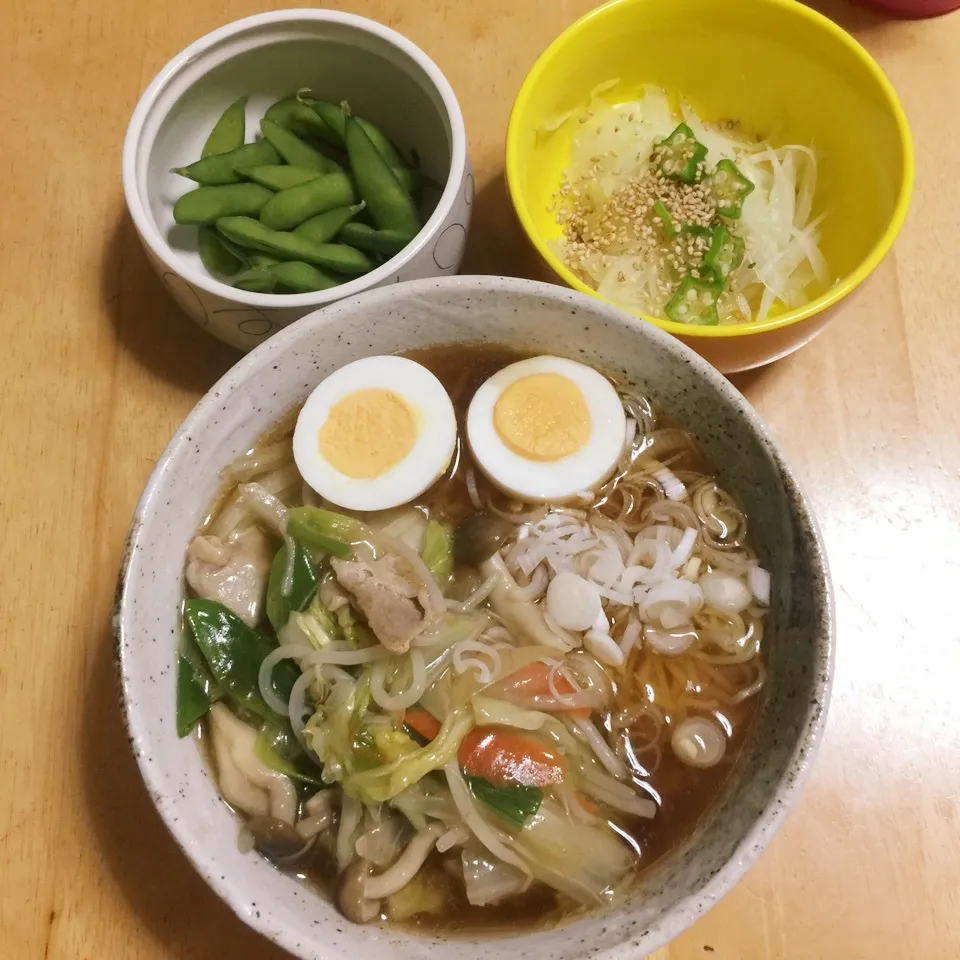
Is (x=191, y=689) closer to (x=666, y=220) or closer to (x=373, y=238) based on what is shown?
(x=373, y=238)

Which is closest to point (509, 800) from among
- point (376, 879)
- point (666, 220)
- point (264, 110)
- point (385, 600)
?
point (376, 879)

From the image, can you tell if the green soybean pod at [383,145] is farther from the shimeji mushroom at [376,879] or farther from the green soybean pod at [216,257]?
the shimeji mushroom at [376,879]

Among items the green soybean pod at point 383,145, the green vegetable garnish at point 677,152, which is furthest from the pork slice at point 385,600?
the green vegetable garnish at point 677,152

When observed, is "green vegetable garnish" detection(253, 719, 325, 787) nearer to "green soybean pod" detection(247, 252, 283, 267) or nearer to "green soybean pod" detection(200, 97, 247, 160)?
"green soybean pod" detection(247, 252, 283, 267)

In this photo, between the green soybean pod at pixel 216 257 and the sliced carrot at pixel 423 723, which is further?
the green soybean pod at pixel 216 257

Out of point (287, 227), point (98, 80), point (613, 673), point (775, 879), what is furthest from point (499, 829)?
point (98, 80)

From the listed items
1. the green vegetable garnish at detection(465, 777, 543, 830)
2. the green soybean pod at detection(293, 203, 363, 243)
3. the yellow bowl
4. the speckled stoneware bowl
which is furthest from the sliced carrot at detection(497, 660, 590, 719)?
the green soybean pod at detection(293, 203, 363, 243)
